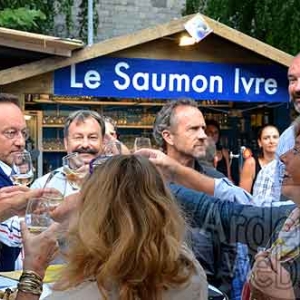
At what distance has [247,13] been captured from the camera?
12422 millimetres

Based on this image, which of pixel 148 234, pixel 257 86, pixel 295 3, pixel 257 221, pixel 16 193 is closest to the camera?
pixel 148 234

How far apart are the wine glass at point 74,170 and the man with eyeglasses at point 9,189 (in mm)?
224

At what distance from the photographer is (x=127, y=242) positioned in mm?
1930

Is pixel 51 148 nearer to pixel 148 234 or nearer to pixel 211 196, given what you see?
pixel 211 196

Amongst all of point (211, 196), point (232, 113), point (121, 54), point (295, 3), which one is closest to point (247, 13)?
point (295, 3)

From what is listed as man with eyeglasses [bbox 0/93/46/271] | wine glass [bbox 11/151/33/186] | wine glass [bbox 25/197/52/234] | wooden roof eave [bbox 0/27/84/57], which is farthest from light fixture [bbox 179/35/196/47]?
wine glass [bbox 25/197/52/234]

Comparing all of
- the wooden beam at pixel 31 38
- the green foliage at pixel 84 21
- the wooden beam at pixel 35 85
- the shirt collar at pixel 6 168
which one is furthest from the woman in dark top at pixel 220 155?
the green foliage at pixel 84 21

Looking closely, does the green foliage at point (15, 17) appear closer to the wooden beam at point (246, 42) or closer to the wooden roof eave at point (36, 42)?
the wooden roof eave at point (36, 42)

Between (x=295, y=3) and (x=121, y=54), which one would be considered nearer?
(x=121, y=54)

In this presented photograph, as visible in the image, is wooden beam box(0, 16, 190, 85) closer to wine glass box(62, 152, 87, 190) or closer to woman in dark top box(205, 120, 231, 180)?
woman in dark top box(205, 120, 231, 180)

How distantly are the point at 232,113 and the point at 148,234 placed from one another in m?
8.03

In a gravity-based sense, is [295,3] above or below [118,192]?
above

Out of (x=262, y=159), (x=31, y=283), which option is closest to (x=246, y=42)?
(x=262, y=159)

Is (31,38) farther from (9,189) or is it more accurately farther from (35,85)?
(9,189)
